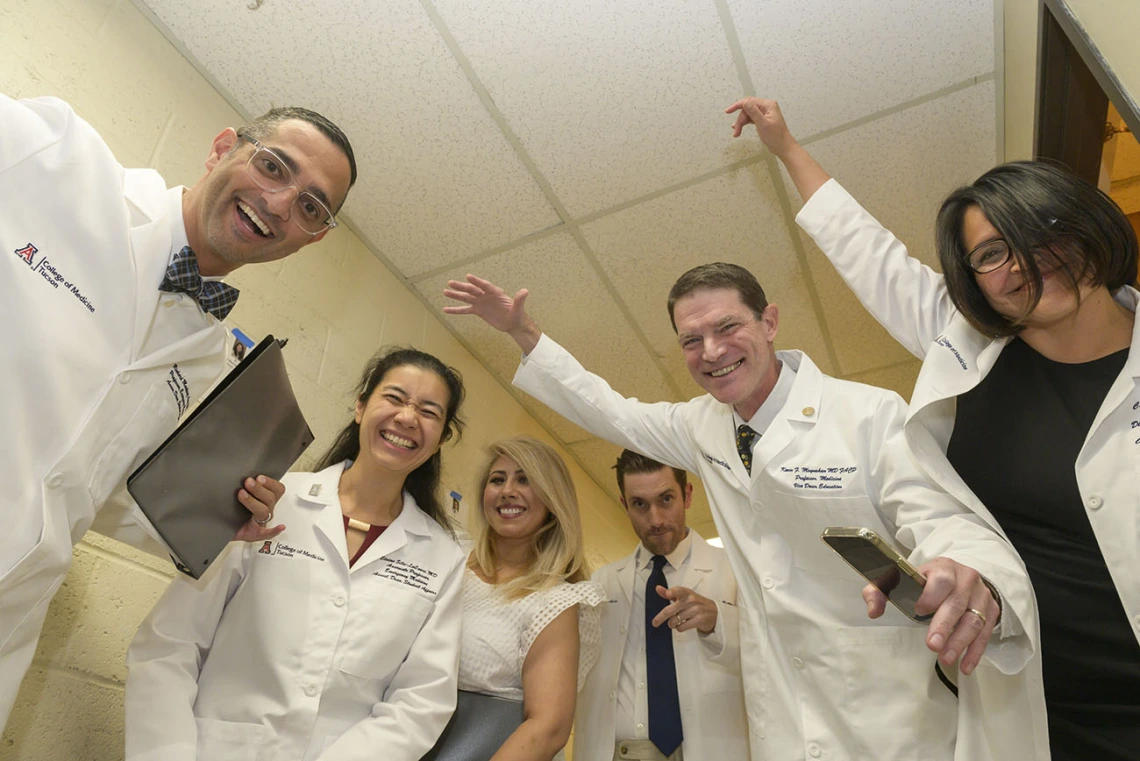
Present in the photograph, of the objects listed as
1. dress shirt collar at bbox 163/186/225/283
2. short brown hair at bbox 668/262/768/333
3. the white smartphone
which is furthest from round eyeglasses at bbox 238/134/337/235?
the white smartphone

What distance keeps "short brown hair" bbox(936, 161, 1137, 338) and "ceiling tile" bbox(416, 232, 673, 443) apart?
1.57 m

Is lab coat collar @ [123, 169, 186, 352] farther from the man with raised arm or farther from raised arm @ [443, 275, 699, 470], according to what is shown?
raised arm @ [443, 275, 699, 470]

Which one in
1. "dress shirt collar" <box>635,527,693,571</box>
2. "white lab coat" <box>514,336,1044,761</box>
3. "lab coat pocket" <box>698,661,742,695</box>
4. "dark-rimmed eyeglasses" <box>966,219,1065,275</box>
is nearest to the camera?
"white lab coat" <box>514,336,1044,761</box>

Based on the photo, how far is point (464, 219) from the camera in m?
2.61

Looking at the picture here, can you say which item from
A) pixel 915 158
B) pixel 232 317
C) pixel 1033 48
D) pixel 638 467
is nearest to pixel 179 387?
pixel 232 317

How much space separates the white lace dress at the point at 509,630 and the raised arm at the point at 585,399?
0.43m

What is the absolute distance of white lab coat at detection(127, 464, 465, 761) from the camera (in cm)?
133

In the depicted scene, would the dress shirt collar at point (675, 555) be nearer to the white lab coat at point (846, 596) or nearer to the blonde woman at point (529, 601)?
the blonde woman at point (529, 601)

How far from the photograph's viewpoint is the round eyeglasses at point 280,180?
1410 mm

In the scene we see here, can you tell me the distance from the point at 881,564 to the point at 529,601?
109 cm

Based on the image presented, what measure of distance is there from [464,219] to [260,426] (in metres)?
1.41

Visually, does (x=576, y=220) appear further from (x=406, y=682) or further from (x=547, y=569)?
(x=406, y=682)

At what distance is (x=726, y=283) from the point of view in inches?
74.2

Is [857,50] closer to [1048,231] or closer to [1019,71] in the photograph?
Result: [1019,71]
